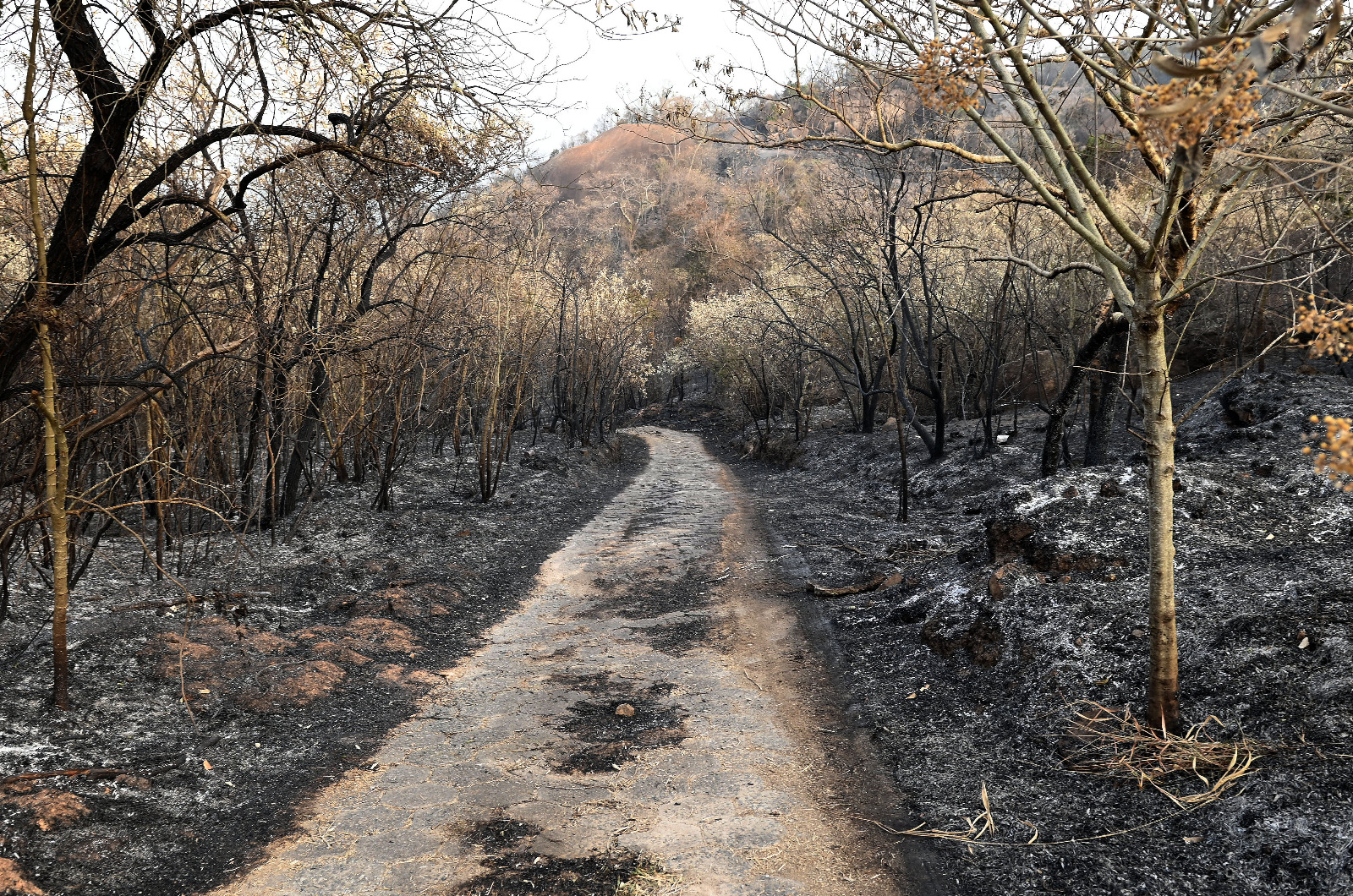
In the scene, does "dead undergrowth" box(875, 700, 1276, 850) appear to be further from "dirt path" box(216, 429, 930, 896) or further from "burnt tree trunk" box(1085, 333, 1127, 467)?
"burnt tree trunk" box(1085, 333, 1127, 467)

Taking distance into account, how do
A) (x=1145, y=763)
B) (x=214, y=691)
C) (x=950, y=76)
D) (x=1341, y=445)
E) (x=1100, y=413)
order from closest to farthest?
(x=1341, y=445)
(x=950, y=76)
(x=1145, y=763)
(x=214, y=691)
(x=1100, y=413)

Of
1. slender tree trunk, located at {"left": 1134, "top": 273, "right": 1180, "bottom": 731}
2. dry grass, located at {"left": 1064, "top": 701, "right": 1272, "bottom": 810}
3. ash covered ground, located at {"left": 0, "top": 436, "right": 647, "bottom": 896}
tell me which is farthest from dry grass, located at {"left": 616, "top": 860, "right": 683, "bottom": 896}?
slender tree trunk, located at {"left": 1134, "top": 273, "right": 1180, "bottom": 731}

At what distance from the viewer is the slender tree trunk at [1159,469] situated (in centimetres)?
369

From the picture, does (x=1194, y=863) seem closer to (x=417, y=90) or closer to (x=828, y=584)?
(x=828, y=584)

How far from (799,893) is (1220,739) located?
2182mm

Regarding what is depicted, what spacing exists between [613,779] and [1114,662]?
2982 millimetres

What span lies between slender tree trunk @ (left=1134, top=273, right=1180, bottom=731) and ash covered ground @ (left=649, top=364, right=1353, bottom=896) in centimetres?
46

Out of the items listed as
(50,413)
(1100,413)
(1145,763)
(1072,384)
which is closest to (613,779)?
(1145,763)

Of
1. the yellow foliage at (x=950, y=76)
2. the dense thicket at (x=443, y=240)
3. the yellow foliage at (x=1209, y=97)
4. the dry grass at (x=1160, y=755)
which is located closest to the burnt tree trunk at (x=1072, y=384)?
the dense thicket at (x=443, y=240)

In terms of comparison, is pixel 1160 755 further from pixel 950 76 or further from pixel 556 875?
pixel 950 76

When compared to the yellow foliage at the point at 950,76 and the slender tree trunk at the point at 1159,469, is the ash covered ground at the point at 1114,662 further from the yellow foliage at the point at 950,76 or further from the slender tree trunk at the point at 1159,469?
the yellow foliage at the point at 950,76

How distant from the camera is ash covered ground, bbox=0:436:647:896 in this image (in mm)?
3637

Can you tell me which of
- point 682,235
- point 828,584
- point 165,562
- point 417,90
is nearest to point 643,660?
point 828,584

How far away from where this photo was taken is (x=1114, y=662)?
4.75 m
